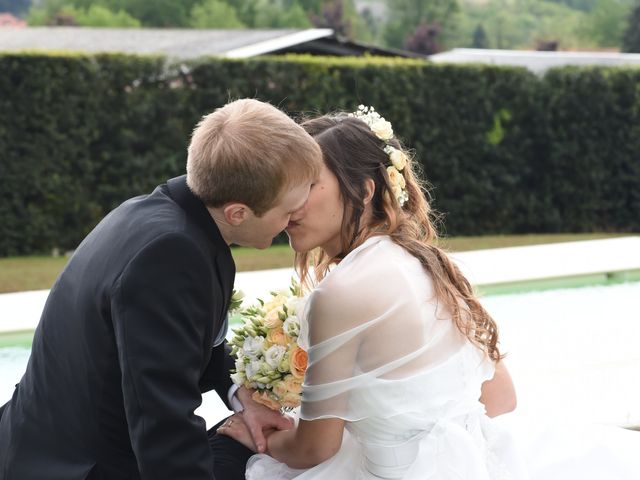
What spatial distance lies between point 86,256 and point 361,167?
3.63ft

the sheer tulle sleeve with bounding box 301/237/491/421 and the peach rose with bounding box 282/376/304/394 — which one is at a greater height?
the sheer tulle sleeve with bounding box 301/237/491/421

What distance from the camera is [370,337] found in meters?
2.99

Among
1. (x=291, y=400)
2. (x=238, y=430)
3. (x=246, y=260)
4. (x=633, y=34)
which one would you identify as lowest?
(x=633, y=34)

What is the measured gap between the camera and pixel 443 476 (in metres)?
3.04

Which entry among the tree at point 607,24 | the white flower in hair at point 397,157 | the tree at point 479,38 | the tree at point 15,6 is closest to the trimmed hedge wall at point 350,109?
the white flower in hair at point 397,157

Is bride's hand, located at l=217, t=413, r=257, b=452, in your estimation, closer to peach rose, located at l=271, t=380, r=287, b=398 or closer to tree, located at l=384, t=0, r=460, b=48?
peach rose, located at l=271, t=380, r=287, b=398

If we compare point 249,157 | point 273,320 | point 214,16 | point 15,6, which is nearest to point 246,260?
point 273,320

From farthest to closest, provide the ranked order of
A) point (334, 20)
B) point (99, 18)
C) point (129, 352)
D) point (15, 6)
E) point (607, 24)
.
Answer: point (15, 6) < point (607, 24) < point (334, 20) < point (99, 18) < point (129, 352)

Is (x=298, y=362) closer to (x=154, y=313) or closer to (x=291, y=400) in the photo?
(x=291, y=400)

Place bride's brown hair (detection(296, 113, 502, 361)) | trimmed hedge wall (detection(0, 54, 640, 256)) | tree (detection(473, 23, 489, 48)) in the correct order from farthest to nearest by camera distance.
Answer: tree (detection(473, 23, 489, 48)), trimmed hedge wall (detection(0, 54, 640, 256)), bride's brown hair (detection(296, 113, 502, 361))

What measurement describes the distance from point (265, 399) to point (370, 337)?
0.61 m

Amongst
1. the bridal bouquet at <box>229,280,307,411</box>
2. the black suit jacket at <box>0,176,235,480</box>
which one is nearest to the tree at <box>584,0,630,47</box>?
the bridal bouquet at <box>229,280,307,411</box>

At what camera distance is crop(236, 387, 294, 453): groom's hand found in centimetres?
332

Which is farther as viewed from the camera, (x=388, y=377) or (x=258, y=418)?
(x=258, y=418)
